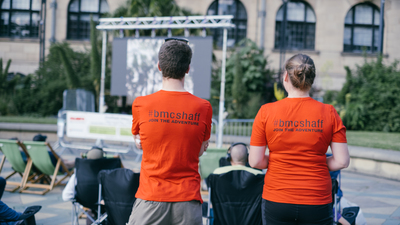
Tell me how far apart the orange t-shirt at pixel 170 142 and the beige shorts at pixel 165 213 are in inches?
1.3

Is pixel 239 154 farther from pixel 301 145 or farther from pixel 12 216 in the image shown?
pixel 12 216

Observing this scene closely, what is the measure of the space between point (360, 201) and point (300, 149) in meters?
4.70

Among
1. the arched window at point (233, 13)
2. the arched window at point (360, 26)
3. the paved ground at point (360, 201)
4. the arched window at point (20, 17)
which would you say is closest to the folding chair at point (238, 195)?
the paved ground at point (360, 201)

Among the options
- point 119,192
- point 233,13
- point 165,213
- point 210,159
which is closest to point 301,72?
point 165,213

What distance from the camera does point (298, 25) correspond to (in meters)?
20.0

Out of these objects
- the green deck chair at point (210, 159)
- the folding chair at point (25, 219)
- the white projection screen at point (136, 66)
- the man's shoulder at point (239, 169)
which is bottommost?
the folding chair at point (25, 219)

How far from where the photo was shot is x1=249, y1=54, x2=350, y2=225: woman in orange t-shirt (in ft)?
6.73

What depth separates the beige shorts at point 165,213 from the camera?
1931 millimetres

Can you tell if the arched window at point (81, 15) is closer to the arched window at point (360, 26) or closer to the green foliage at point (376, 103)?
the arched window at point (360, 26)

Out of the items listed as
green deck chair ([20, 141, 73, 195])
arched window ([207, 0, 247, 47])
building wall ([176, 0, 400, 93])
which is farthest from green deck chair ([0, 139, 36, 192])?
arched window ([207, 0, 247, 47])

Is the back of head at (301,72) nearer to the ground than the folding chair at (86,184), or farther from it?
farther from it

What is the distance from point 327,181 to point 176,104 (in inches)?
42.3

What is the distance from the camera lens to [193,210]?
6.46ft

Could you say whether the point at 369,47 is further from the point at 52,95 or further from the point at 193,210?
the point at 193,210
